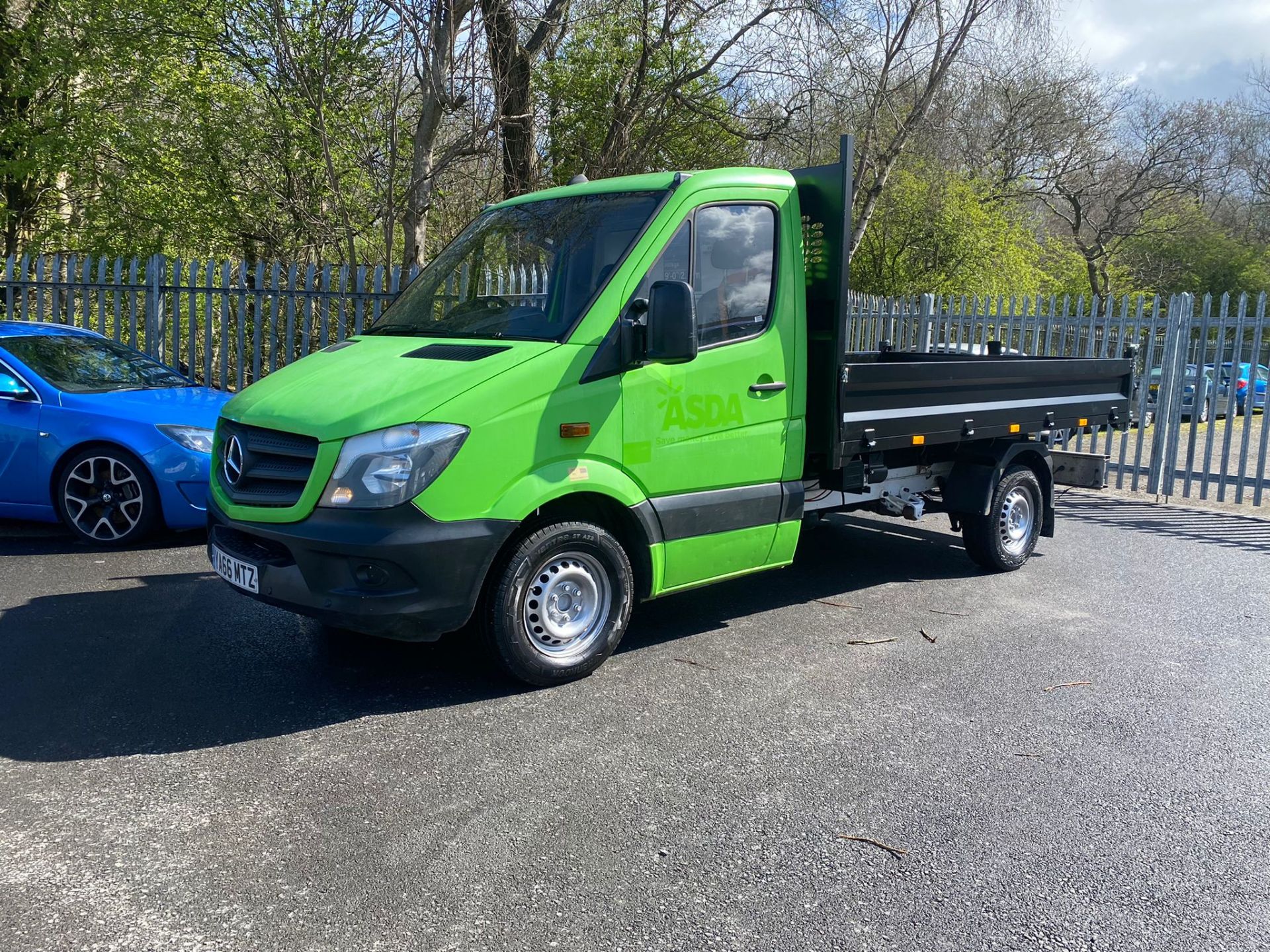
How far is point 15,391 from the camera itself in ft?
24.9

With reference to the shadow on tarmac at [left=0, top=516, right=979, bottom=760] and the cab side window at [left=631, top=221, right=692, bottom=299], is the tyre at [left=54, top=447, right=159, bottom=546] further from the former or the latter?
the cab side window at [left=631, top=221, right=692, bottom=299]

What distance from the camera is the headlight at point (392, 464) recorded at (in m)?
4.37

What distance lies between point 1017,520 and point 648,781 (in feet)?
15.3

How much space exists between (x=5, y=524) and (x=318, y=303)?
13.5ft

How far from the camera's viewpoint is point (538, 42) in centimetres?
1316

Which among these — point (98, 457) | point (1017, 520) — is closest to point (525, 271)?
point (98, 457)

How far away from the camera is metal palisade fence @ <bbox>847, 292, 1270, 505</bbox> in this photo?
10.6 meters

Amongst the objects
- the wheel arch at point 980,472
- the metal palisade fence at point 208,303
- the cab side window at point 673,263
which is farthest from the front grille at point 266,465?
the metal palisade fence at point 208,303

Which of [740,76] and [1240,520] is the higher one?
[740,76]

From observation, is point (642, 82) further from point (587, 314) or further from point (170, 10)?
point (587, 314)

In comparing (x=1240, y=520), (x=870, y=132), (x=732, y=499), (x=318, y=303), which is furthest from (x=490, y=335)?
(x=870, y=132)

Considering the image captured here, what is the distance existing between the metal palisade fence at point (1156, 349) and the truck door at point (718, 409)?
5.57m

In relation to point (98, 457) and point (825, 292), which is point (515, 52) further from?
point (825, 292)

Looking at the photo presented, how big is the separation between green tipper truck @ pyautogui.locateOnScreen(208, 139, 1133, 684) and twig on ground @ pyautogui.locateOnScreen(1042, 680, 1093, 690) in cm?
155
